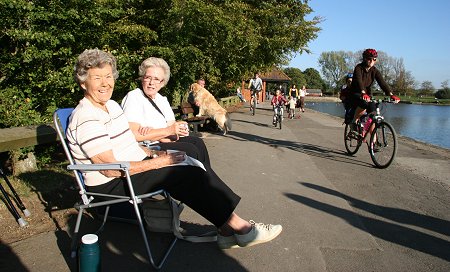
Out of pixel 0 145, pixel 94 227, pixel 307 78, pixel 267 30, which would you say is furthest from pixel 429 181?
pixel 307 78

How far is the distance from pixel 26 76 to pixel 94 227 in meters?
3.45

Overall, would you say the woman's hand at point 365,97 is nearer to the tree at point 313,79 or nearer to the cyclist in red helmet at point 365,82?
the cyclist in red helmet at point 365,82

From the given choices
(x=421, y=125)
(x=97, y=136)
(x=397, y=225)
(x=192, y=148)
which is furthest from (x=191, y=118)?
(x=421, y=125)

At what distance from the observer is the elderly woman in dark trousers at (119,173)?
8.71 ft

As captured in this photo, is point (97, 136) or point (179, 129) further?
point (179, 129)

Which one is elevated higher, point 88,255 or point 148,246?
point 88,255

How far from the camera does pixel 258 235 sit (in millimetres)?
3039

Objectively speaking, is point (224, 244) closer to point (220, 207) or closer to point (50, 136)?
point (220, 207)

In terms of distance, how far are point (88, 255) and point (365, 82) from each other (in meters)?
5.96

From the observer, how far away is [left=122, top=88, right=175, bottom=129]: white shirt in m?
3.82

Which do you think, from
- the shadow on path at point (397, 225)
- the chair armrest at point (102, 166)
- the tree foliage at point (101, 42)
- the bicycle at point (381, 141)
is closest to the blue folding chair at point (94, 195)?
the chair armrest at point (102, 166)

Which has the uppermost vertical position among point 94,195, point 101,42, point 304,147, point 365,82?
point 101,42

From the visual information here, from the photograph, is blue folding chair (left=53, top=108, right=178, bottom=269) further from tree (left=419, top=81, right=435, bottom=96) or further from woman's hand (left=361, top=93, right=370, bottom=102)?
tree (left=419, top=81, right=435, bottom=96)

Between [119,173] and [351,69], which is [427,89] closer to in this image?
[351,69]
